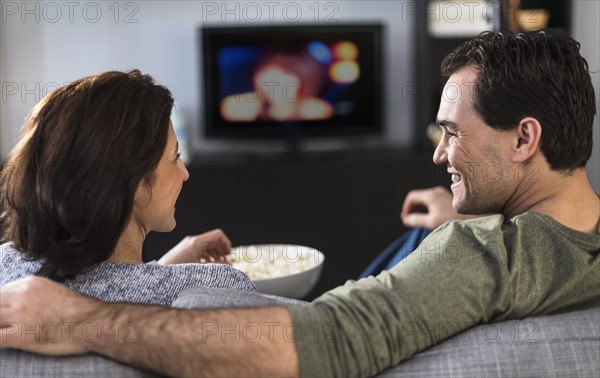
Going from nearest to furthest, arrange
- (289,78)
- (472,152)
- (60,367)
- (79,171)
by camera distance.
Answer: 1. (60,367)
2. (79,171)
3. (472,152)
4. (289,78)

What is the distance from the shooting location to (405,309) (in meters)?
1.17

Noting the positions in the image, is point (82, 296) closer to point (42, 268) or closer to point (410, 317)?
point (42, 268)

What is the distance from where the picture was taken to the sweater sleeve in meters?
1.13

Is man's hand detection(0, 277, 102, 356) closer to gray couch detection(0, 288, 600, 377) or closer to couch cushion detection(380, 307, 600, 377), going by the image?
gray couch detection(0, 288, 600, 377)

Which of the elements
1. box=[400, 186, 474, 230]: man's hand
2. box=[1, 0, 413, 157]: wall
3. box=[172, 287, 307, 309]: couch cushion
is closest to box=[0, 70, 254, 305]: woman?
box=[172, 287, 307, 309]: couch cushion

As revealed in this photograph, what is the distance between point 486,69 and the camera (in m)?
1.55

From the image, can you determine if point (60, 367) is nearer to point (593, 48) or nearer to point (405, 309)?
point (405, 309)

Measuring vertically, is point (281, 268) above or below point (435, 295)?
below

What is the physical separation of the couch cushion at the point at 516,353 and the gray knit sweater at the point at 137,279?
343 millimetres

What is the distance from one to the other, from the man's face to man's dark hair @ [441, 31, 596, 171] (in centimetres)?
2

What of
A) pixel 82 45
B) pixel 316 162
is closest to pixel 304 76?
pixel 316 162

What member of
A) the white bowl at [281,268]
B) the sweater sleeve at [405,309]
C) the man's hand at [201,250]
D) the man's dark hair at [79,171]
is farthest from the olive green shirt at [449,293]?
the man's hand at [201,250]

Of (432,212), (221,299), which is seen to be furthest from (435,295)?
(432,212)

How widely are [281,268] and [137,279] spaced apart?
72cm
